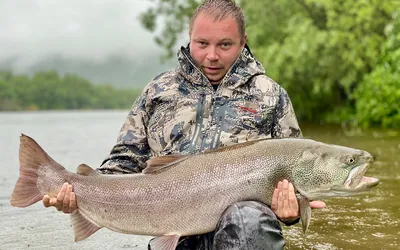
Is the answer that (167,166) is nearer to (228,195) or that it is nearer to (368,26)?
(228,195)

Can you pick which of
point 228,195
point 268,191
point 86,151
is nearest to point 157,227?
point 228,195

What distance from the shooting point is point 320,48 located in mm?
21562

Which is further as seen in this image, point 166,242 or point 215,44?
point 215,44

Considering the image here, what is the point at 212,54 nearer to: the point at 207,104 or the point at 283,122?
the point at 207,104

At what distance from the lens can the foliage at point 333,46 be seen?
19.5m

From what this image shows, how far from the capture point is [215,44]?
3.85m

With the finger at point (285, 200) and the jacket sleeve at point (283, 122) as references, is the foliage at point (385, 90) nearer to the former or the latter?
the jacket sleeve at point (283, 122)

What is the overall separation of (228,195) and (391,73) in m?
16.2

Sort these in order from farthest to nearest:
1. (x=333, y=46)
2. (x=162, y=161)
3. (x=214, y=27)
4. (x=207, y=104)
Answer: (x=333, y=46) < (x=207, y=104) < (x=214, y=27) < (x=162, y=161)

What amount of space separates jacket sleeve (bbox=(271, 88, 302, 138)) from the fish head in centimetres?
58

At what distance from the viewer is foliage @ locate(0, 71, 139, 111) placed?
13514 centimetres

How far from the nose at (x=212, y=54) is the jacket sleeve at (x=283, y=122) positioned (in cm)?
54

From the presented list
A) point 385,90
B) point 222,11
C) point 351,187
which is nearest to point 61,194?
point 222,11

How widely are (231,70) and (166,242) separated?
125cm
